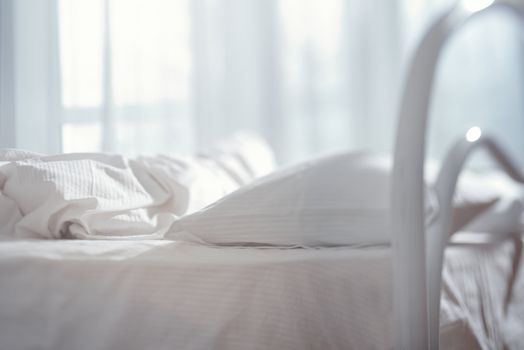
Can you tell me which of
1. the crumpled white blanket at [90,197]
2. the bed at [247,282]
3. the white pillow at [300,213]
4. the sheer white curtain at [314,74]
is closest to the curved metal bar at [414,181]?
the bed at [247,282]

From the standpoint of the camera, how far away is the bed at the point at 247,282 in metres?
0.64

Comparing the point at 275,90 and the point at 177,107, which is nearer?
the point at 177,107

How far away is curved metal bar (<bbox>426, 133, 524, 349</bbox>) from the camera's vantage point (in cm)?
95

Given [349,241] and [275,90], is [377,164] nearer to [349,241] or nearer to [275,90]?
[349,241]

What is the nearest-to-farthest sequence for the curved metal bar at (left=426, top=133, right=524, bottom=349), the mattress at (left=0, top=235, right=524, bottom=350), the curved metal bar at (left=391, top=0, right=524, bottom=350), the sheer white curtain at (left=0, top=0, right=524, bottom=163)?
the curved metal bar at (left=391, top=0, right=524, bottom=350)
the mattress at (left=0, top=235, right=524, bottom=350)
the curved metal bar at (left=426, top=133, right=524, bottom=349)
the sheer white curtain at (left=0, top=0, right=524, bottom=163)

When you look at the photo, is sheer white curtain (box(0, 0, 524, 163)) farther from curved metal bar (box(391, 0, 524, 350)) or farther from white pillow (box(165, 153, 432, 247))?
curved metal bar (box(391, 0, 524, 350))

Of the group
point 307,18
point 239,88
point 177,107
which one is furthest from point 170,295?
point 307,18

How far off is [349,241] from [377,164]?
0.22 meters

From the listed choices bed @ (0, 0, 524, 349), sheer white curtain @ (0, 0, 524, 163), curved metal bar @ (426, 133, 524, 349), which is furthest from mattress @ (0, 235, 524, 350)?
sheer white curtain @ (0, 0, 524, 163)

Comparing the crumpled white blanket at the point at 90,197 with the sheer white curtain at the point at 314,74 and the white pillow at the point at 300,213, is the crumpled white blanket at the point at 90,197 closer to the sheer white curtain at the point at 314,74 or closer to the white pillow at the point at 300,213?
the white pillow at the point at 300,213

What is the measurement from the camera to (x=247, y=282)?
0.83 metres

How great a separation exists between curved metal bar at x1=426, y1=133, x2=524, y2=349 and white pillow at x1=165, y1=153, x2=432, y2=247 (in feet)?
0.32

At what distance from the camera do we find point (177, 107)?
242 centimetres

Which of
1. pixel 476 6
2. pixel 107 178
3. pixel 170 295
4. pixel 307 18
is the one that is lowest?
pixel 170 295
